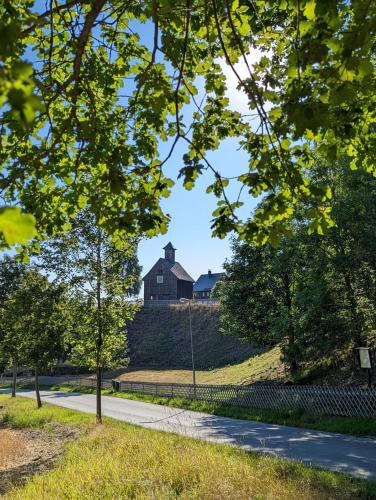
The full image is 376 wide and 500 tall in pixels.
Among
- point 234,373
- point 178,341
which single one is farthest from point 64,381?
point 234,373

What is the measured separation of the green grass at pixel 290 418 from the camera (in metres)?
15.9

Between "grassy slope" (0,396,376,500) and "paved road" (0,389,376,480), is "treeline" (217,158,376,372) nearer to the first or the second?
"paved road" (0,389,376,480)

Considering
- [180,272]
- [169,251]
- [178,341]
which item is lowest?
[178,341]

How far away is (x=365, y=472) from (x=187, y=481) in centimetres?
448

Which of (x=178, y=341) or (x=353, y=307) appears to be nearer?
(x=353, y=307)

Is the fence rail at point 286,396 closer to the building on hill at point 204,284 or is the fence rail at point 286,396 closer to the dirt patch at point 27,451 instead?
the dirt patch at point 27,451

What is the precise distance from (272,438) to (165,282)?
6596 centimetres

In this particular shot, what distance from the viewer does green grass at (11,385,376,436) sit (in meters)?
15.9

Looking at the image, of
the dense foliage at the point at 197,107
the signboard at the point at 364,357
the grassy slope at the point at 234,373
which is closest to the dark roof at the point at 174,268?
the grassy slope at the point at 234,373

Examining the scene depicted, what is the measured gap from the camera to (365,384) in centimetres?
2027

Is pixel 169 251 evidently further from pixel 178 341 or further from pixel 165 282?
pixel 178 341

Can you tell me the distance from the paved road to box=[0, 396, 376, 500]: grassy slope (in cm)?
155

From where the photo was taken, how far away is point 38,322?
1107 inches

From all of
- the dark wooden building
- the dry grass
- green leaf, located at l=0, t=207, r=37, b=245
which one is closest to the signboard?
the dry grass
